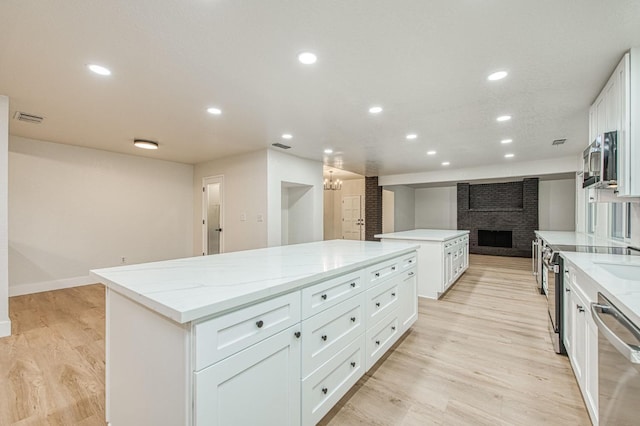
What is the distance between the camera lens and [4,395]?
194 cm

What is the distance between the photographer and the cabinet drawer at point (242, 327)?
40.1 inches

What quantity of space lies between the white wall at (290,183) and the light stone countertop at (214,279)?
2.89 metres

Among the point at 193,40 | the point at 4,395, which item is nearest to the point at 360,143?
the point at 193,40

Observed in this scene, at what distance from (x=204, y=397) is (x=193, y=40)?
2023 mm

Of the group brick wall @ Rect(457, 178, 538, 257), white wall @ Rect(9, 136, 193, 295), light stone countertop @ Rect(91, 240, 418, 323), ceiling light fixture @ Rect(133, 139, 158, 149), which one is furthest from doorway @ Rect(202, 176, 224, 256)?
brick wall @ Rect(457, 178, 538, 257)

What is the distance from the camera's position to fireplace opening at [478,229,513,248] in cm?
888

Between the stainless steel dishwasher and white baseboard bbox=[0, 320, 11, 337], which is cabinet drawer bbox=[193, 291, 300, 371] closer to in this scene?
the stainless steel dishwasher

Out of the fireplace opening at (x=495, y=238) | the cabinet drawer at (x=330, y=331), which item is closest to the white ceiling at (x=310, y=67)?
the cabinet drawer at (x=330, y=331)

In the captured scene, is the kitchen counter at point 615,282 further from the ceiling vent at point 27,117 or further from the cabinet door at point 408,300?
the ceiling vent at point 27,117

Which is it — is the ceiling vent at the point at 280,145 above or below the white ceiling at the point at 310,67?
below

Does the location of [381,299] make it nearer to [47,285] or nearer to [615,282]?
[615,282]

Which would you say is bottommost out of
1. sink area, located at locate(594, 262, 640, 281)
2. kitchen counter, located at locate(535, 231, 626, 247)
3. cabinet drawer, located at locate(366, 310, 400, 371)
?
cabinet drawer, located at locate(366, 310, 400, 371)

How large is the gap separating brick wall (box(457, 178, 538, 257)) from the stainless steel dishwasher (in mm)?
8562

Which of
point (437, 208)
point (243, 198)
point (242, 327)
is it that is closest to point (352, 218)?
point (437, 208)
